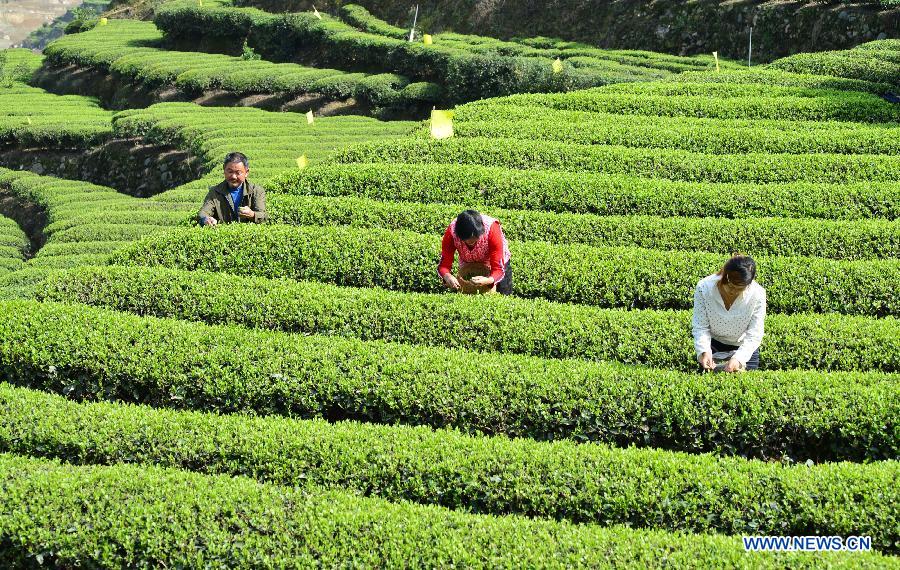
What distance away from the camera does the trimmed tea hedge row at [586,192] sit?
12.8m

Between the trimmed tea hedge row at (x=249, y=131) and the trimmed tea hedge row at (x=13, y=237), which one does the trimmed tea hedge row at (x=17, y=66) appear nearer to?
the trimmed tea hedge row at (x=249, y=131)

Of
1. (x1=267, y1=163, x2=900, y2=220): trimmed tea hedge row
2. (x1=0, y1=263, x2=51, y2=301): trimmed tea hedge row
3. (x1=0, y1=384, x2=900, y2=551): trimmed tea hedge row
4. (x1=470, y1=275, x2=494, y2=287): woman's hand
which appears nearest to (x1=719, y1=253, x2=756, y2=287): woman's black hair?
(x1=0, y1=384, x2=900, y2=551): trimmed tea hedge row

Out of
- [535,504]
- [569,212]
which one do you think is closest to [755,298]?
[535,504]

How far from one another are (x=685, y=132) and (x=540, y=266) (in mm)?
5754

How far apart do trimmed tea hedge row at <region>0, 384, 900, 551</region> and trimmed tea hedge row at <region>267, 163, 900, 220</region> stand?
611 centimetres

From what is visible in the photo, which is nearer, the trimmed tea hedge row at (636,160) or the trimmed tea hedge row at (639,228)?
the trimmed tea hedge row at (639,228)

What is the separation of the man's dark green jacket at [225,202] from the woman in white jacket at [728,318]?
6.06m

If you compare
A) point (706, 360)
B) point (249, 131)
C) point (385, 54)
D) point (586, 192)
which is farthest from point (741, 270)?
point (385, 54)

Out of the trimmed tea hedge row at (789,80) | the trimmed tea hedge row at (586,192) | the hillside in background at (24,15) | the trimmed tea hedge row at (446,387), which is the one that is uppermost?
the hillside in background at (24,15)

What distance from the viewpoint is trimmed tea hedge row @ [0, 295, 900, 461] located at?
7848mm

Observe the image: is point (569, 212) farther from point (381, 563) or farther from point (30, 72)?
point (30, 72)

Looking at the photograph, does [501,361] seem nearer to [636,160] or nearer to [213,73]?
[636,160]

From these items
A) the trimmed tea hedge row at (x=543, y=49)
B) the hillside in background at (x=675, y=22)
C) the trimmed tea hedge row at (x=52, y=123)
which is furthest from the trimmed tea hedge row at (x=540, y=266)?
the trimmed tea hedge row at (x=52, y=123)

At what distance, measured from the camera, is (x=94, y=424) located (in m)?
8.05
